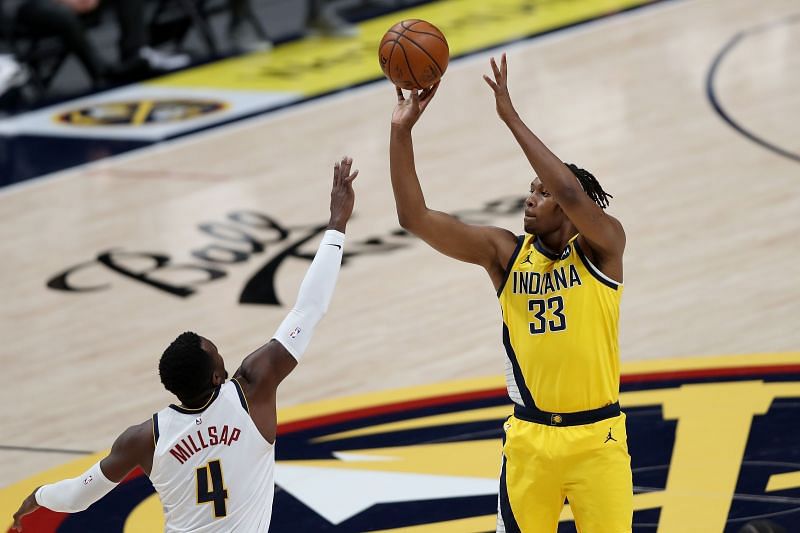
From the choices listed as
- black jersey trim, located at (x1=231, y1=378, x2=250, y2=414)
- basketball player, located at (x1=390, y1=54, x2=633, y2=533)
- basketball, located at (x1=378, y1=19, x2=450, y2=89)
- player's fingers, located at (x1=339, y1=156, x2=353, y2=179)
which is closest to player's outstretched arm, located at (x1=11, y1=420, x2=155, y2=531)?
black jersey trim, located at (x1=231, y1=378, x2=250, y2=414)

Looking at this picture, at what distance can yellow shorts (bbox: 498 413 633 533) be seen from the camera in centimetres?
481

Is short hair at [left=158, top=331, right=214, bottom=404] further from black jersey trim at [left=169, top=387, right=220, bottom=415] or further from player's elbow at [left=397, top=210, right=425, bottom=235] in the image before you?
player's elbow at [left=397, top=210, right=425, bottom=235]

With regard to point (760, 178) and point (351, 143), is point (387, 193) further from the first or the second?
point (760, 178)

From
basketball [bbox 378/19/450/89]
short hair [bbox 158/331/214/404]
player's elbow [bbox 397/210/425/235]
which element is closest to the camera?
short hair [bbox 158/331/214/404]

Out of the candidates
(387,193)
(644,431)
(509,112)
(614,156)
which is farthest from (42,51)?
(509,112)

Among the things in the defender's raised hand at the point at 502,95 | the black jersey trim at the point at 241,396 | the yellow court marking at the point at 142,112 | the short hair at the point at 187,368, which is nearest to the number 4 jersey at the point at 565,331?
the defender's raised hand at the point at 502,95

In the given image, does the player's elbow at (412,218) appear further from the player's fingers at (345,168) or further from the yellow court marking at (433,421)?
the yellow court marking at (433,421)

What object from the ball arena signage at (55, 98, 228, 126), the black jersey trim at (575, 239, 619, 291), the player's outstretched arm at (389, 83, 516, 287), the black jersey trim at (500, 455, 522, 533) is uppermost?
the player's outstretched arm at (389, 83, 516, 287)

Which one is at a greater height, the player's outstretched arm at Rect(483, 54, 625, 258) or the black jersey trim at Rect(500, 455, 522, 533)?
the player's outstretched arm at Rect(483, 54, 625, 258)

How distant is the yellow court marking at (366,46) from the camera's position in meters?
16.1

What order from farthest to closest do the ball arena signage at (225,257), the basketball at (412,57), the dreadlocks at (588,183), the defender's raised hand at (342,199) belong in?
the ball arena signage at (225,257), the basketball at (412,57), the dreadlocks at (588,183), the defender's raised hand at (342,199)

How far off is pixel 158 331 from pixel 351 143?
4.37m

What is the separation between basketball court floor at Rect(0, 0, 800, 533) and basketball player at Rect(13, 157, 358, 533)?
2.11 metres

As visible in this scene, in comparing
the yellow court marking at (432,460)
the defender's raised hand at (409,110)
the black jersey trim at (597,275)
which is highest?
the defender's raised hand at (409,110)
